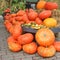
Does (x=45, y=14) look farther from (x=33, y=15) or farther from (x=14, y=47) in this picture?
(x=14, y=47)

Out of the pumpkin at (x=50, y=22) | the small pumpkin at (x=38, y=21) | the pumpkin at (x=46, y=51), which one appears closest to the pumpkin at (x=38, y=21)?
the small pumpkin at (x=38, y=21)

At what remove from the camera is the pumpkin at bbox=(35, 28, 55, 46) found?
13.1 ft

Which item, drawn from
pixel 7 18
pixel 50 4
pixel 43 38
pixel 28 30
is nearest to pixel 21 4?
pixel 7 18

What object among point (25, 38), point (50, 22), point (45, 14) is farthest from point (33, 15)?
point (25, 38)

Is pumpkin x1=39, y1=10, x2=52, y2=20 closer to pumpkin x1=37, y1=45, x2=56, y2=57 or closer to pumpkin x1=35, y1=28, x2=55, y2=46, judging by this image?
pumpkin x1=35, y1=28, x2=55, y2=46

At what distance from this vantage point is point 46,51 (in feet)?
12.7

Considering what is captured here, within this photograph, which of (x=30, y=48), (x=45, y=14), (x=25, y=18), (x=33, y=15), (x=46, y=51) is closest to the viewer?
(x=46, y=51)

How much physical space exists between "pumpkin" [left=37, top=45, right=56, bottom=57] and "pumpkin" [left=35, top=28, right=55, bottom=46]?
0.26ft

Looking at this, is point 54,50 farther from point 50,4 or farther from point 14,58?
point 50,4

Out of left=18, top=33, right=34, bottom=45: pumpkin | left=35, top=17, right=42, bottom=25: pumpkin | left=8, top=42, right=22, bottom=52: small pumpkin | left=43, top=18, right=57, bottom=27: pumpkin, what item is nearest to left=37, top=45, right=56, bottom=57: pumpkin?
left=18, top=33, right=34, bottom=45: pumpkin

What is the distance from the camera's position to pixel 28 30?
442 cm

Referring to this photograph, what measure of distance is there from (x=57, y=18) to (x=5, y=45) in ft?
4.64

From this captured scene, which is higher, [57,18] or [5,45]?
[57,18]

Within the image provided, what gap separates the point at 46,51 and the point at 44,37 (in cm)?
30
